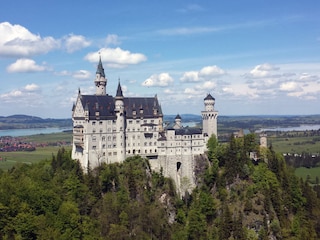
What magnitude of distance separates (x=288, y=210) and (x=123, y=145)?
39.0 meters

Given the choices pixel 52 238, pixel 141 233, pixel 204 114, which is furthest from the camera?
pixel 204 114

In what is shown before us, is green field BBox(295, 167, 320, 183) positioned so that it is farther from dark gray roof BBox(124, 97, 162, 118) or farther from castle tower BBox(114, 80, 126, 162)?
castle tower BBox(114, 80, 126, 162)

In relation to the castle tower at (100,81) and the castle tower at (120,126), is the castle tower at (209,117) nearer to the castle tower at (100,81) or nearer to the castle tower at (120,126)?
the castle tower at (120,126)

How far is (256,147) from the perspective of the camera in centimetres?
9594

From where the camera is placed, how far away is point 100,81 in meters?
93.6

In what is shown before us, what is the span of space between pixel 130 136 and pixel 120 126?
11.4 ft

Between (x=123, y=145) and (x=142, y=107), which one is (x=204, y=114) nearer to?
(x=142, y=107)

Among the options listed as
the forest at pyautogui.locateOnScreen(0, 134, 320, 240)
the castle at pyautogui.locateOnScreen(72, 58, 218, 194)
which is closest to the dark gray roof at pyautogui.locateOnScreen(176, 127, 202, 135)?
the castle at pyautogui.locateOnScreen(72, 58, 218, 194)

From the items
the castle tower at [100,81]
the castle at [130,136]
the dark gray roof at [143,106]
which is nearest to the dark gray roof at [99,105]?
the castle at [130,136]

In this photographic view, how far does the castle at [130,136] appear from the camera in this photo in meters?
83.9

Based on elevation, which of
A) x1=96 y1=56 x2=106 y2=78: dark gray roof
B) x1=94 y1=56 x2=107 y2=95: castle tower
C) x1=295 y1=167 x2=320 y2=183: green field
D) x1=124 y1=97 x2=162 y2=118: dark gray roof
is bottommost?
x1=295 y1=167 x2=320 y2=183: green field

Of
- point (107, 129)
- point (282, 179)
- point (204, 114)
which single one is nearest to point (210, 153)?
point (204, 114)

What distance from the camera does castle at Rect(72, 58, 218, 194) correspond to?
83.9 m

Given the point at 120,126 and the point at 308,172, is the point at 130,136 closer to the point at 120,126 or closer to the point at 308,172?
the point at 120,126
